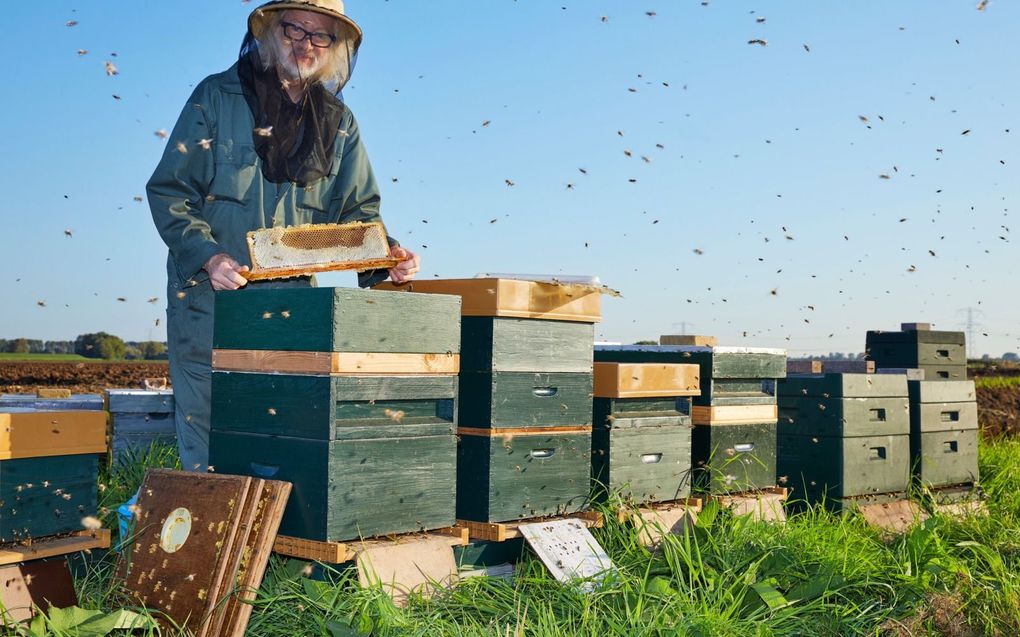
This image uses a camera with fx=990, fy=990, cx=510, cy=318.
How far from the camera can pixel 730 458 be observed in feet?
18.5

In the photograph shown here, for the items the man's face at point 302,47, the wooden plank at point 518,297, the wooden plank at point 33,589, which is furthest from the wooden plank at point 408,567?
the man's face at point 302,47

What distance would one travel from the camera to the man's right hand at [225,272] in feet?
13.0

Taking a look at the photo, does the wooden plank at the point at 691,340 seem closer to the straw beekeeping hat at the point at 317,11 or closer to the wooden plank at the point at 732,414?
the wooden plank at the point at 732,414

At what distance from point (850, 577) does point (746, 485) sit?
1.22 meters

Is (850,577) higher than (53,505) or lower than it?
lower

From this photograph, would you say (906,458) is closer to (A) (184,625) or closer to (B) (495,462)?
(B) (495,462)

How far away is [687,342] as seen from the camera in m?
5.98

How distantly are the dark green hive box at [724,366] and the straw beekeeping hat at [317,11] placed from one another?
238cm

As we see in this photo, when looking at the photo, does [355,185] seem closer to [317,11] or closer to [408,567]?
[317,11]

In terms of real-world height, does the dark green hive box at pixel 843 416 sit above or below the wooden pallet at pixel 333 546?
above

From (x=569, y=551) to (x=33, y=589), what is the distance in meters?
2.17

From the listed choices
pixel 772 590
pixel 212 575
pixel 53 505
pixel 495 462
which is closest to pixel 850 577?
pixel 772 590

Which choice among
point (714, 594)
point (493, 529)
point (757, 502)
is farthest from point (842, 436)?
point (493, 529)

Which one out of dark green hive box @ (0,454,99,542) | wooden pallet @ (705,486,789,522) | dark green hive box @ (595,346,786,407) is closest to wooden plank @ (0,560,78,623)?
dark green hive box @ (0,454,99,542)
